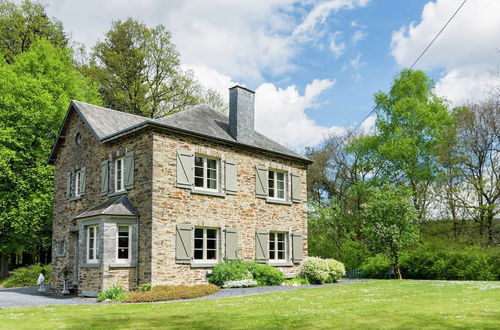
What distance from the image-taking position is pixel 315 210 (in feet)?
105

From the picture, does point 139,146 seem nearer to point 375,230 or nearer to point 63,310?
point 63,310

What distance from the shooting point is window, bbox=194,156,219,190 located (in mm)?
18016

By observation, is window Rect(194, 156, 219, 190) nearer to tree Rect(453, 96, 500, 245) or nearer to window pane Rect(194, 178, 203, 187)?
window pane Rect(194, 178, 203, 187)

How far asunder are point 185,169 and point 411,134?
64.3 ft

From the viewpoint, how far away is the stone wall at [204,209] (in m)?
16.2

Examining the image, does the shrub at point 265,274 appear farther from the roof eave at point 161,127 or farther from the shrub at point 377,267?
the shrub at point 377,267

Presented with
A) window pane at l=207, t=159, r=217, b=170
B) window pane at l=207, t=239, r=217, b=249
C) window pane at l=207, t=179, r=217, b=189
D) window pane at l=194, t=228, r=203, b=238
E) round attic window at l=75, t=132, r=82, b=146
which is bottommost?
window pane at l=207, t=239, r=217, b=249

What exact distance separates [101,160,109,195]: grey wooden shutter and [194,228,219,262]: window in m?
3.94

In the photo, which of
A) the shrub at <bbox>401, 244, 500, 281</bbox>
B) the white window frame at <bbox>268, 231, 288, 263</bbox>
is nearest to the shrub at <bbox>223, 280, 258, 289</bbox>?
the white window frame at <bbox>268, 231, 288, 263</bbox>

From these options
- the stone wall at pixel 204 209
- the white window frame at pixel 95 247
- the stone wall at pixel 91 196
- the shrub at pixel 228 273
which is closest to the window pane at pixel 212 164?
the stone wall at pixel 204 209

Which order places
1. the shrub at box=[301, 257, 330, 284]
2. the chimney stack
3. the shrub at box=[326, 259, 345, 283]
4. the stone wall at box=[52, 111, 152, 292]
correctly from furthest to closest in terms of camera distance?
the shrub at box=[326, 259, 345, 283] → the shrub at box=[301, 257, 330, 284] → the chimney stack → the stone wall at box=[52, 111, 152, 292]

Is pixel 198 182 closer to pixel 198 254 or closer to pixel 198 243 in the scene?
pixel 198 243

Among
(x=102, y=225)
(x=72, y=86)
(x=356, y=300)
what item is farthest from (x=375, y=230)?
(x=72, y=86)

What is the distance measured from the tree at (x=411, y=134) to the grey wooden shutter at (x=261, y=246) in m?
13.0
